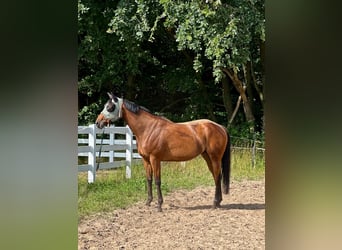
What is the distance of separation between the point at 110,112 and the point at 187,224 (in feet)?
2.25

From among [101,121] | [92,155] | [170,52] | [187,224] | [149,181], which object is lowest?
[187,224]

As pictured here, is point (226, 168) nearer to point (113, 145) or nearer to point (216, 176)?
point (216, 176)

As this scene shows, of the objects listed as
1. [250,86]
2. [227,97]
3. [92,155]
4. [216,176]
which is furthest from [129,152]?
[250,86]

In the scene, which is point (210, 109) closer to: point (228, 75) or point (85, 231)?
point (228, 75)

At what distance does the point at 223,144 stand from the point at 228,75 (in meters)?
0.36

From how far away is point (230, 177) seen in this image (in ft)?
7.63

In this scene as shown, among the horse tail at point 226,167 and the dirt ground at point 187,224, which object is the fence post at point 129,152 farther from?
the horse tail at point 226,167

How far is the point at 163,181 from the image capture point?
7.63 ft

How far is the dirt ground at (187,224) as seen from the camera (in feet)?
7.28

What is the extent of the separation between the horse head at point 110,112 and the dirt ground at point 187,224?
46 cm
